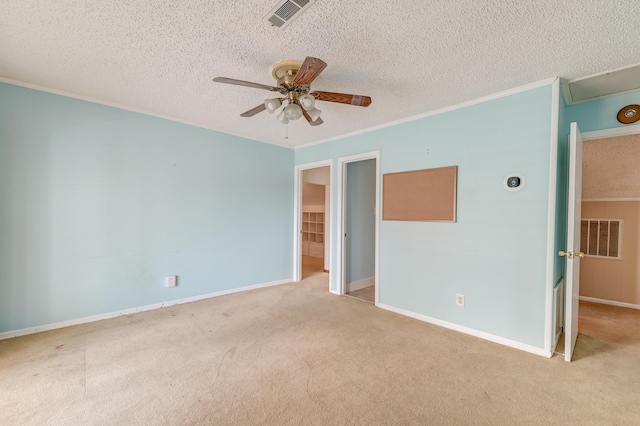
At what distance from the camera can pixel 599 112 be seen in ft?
8.36

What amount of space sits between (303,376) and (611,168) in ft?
14.8

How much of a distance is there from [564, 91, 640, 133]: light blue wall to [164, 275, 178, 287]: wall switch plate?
15.5 ft

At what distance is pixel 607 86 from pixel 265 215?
13.5 ft

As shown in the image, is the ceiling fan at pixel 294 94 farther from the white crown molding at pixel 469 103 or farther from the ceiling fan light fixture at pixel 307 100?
the white crown molding at pixel 469 103

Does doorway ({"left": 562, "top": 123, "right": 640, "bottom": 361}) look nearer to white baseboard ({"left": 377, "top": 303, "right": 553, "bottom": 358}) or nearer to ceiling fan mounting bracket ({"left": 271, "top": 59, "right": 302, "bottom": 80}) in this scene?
white baseboard ({"left": 377, "top": 303, "right": 553, "bottom": 358})

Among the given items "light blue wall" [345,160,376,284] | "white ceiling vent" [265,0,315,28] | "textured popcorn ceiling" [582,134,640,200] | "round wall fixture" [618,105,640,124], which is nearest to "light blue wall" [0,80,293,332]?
"light blue wall" [345,160,376,284]

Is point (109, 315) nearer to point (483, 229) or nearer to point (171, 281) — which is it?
point (171, 281)

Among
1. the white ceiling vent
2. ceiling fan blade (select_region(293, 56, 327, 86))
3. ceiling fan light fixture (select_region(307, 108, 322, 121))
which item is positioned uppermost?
the white ceiling vent

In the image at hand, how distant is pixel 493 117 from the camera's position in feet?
8.51

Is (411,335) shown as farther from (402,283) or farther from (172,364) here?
(172,364)

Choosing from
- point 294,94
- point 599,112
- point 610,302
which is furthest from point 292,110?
point 610,302

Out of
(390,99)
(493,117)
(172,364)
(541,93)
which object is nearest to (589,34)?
(541,93)

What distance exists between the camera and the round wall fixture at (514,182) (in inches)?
95.4

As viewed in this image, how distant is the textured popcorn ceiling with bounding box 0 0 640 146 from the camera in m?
1.55
